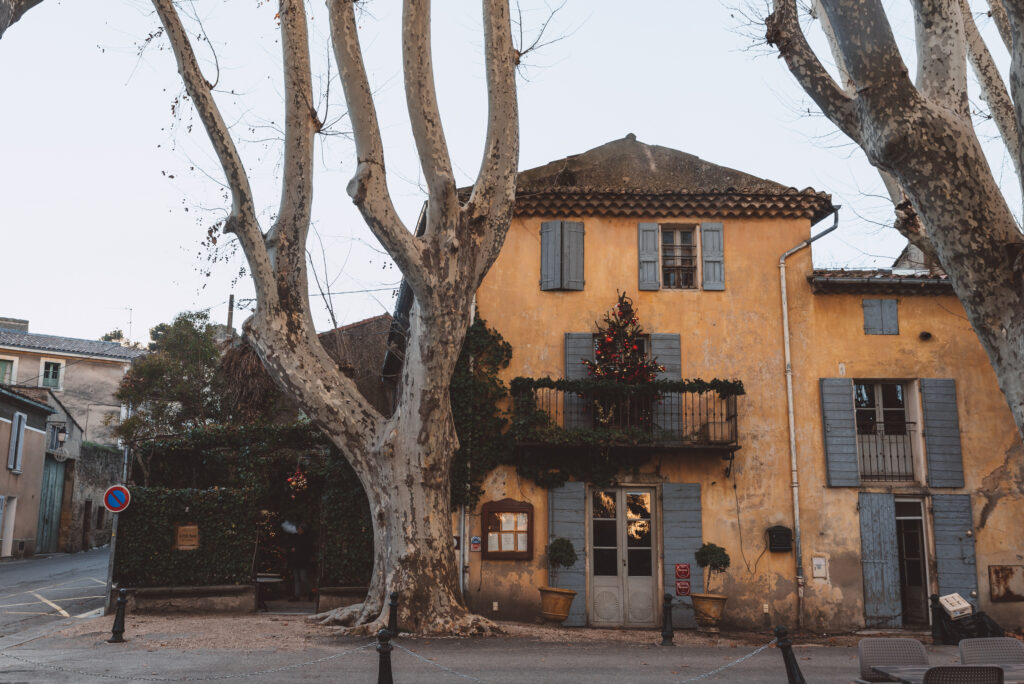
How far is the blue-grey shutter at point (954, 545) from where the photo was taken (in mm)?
14297

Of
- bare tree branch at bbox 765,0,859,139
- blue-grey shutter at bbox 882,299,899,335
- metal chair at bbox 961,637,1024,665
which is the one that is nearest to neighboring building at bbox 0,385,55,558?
blue-grey shutter at bbox 882,299,899,335

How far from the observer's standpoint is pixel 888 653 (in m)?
6.50

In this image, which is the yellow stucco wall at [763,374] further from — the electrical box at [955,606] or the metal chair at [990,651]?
the metal chair at [990,651]

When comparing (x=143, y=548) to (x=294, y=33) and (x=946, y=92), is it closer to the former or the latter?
(x=294, y=33)

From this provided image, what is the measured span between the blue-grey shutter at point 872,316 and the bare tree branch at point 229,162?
9.93m

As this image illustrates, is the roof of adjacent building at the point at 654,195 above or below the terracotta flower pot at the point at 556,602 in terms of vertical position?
above

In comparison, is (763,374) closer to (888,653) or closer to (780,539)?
(780,539)

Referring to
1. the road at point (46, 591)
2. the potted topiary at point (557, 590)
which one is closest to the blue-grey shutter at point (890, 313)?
the potted topiary at point (557, 590)

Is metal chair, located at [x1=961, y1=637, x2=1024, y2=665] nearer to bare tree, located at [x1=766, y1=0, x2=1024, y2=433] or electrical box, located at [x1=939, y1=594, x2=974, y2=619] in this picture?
bare tree, located at [x1=766, y1=0, x2=1024, y2=433]

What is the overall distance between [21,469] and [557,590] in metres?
22.2

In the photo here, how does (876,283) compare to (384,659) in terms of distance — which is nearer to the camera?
(384,659)

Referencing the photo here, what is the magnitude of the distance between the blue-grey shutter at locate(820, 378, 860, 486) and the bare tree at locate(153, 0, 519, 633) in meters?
6.70

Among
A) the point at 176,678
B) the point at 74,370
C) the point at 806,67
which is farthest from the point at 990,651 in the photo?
the point at 74,370

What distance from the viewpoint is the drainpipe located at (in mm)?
14238
